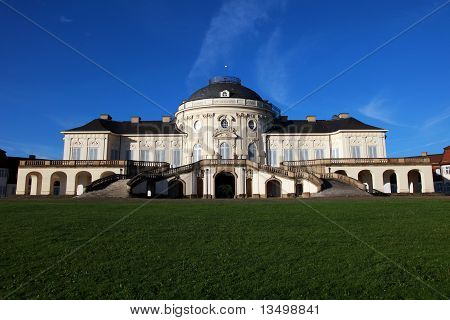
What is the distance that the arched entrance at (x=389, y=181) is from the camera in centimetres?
4744

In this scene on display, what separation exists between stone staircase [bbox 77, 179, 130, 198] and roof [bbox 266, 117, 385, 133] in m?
22.5

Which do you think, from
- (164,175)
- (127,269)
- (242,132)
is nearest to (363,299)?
(127,269)

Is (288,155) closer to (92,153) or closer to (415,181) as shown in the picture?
(415,181)

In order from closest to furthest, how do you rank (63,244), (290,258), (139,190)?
(290,258), (63,244), (139,190)

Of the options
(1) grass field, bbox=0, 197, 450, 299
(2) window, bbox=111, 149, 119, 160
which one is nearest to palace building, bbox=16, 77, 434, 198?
(2) window, bbox=111, 149, 119, 160

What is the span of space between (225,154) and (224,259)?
3961cm

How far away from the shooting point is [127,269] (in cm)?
996

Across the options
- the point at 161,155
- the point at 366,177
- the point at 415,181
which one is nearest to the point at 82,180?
the point at 161,155

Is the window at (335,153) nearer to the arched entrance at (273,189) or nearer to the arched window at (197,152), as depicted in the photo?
the arched entrance at (273,189)

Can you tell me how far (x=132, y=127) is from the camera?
180 feet

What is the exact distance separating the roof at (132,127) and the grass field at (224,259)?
37465mm

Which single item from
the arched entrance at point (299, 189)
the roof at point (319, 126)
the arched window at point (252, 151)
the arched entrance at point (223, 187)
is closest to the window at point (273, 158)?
the arched window at point (252, 151)

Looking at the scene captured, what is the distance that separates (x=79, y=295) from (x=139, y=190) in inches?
1218

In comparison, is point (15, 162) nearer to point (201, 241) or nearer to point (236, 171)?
point (236, 171)
